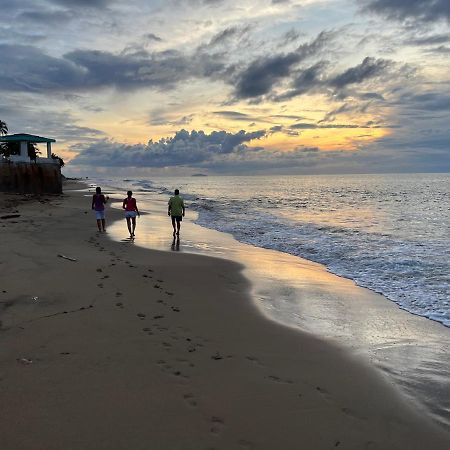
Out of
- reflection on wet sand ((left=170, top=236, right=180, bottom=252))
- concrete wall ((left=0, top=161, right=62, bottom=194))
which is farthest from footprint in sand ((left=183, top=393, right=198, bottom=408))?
concrete wall ((left=0, top=161, right=62, bottom=194))

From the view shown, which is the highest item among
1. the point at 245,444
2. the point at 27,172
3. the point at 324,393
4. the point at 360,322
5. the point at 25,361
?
the point at 27,172

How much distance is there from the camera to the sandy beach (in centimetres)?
348

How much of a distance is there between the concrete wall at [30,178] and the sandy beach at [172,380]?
2951 cm

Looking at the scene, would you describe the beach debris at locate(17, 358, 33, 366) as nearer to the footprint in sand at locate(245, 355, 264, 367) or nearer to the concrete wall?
the footprint in sand at locate(245, 355, 264, 367)

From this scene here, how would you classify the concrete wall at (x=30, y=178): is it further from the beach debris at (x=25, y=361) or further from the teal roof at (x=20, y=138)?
the beach debris at (x=25, y=361)

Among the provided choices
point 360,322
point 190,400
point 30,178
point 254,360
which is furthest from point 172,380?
point 30,178

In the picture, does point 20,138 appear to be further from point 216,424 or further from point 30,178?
point 216,424

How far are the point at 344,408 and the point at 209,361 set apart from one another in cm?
163

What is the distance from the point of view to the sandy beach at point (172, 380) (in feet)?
11.4

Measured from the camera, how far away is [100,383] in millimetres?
4172

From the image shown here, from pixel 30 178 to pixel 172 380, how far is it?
116ft

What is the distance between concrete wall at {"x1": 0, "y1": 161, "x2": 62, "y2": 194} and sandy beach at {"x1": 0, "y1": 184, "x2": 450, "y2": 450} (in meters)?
29.5

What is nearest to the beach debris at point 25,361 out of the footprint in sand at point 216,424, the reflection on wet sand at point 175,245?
the footprint in sand at point 216,424

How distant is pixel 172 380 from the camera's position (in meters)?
4.35
